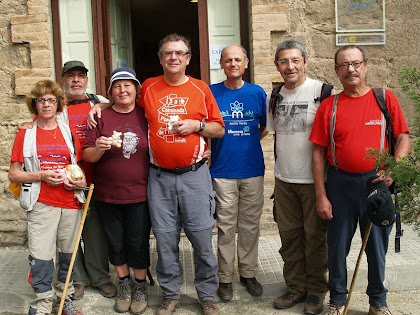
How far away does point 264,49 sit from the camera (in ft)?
18.0

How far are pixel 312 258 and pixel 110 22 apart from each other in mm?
3840

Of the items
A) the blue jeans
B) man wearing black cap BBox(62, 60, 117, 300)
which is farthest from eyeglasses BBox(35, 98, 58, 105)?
the blue jeans

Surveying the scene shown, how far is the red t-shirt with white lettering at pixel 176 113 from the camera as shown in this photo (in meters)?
3.69

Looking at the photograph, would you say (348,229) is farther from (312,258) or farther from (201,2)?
(201,2)

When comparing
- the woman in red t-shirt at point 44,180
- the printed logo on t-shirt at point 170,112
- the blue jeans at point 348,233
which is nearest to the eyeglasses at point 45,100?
the woman in red t-shirt at point 44,180

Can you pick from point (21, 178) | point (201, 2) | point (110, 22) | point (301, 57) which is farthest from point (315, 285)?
point (110, 22)

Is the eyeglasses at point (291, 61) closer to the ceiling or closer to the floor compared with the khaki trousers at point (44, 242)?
closer to the ceiling

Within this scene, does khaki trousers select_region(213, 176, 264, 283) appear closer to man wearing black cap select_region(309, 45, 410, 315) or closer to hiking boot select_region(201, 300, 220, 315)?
hiking boot select_region(201, 300, 220, 315)

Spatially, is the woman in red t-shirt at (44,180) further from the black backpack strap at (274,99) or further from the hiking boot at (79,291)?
the black backpack strap at (274,99)

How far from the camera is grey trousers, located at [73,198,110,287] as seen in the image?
4273 mm

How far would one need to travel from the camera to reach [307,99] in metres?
3.81

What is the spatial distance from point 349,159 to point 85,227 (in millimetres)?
2310

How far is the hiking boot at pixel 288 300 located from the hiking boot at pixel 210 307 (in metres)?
0.50

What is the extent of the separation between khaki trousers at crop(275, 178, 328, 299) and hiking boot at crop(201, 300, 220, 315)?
2.10ft
